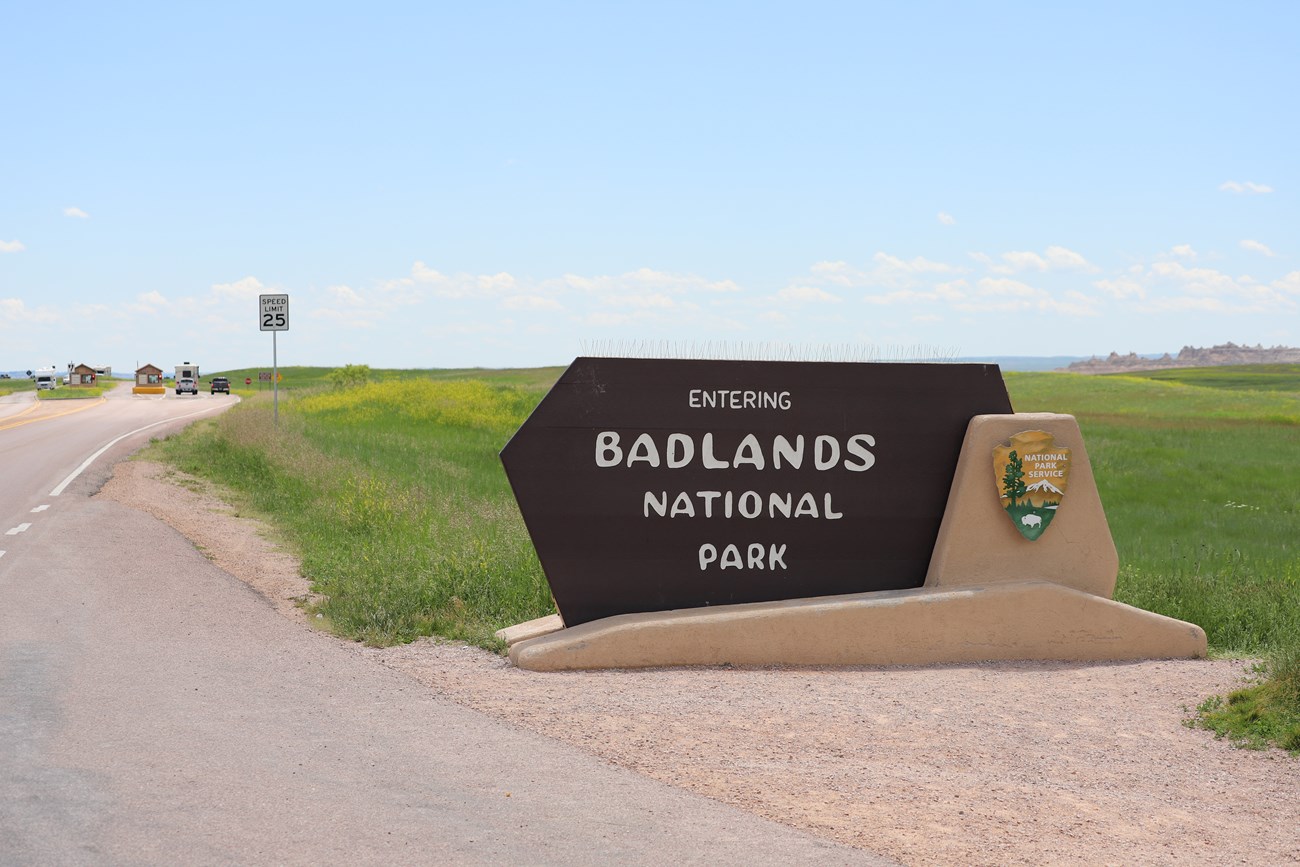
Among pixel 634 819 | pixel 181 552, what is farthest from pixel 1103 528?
pixel 181 552

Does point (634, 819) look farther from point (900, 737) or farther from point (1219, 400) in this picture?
point (1219, 400)

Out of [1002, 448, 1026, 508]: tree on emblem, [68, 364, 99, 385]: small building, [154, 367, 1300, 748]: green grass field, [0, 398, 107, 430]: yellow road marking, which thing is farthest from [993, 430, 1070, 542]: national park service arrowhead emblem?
[68, 364, 99, 385]: small building

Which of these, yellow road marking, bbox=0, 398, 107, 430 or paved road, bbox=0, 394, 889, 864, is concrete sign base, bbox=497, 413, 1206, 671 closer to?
paved road, bbox=0, 394, 889, 864

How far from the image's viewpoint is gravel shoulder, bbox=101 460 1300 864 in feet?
17.8

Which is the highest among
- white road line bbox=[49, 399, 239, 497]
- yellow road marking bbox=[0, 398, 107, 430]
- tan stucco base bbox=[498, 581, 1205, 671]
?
yellow road marking bbox=[0, 398, 107, 430]

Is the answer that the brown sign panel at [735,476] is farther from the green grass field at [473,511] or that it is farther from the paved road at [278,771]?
the paved road at [278,771]

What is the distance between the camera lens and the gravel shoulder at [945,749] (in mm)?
5418

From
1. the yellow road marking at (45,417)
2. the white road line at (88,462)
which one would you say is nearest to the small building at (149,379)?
the yellow road marking at (45,417)

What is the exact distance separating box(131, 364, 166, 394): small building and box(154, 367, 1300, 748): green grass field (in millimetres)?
43124

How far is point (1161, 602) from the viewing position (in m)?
10.9

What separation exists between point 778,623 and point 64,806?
5064 mm

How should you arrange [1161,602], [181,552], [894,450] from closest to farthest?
[894,450] < [1161,602] < [181,552]

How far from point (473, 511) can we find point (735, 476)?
779cm

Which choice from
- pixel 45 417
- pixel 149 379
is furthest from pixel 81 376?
pixel 45 417
